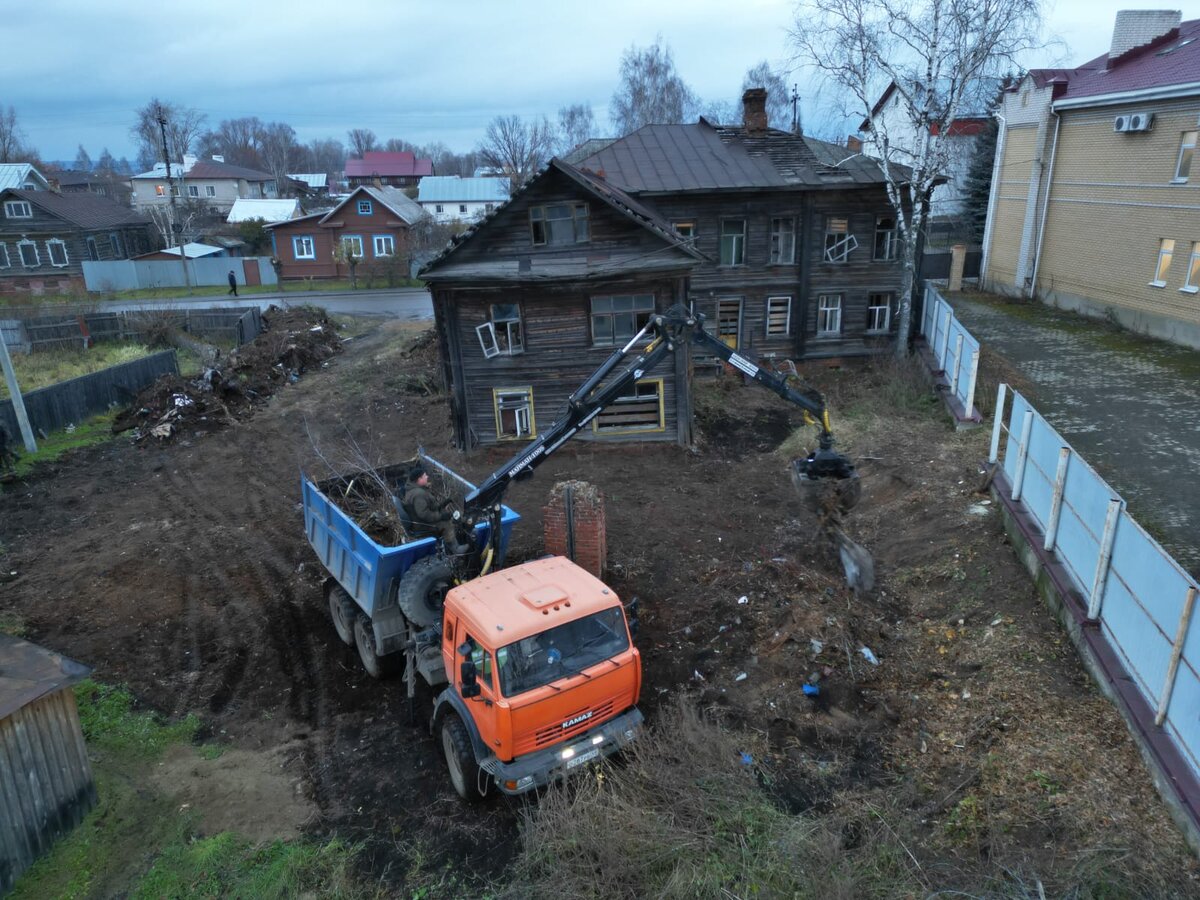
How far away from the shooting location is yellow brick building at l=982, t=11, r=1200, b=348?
20.8m

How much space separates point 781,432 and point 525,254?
26.6ft

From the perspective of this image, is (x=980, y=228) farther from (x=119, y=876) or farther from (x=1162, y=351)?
(x=119, y=876)

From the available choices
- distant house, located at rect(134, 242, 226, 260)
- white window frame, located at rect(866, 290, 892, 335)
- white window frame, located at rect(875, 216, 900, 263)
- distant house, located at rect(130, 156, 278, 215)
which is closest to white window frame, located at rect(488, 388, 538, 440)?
white window frame, located at rect(866, 290, 892, 335)

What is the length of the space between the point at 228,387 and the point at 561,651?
1958 cm

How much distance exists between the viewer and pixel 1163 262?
21438 mm

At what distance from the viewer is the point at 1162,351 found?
2017 cm

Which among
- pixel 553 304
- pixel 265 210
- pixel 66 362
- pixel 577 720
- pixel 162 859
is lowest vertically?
pixel 162 859

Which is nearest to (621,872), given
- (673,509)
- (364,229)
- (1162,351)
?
(673,509)

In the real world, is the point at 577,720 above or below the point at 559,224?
below

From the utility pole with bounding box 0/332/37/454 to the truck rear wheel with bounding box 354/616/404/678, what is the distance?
47.3 ft

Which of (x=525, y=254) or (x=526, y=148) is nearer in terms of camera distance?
(x=525, y=254)

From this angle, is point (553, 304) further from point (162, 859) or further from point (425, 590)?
point (162, 859)

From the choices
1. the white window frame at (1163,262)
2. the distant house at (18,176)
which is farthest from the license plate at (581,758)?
the distant house at (18,176)

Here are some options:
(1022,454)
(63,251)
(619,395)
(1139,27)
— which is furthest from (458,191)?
(1022,454)
